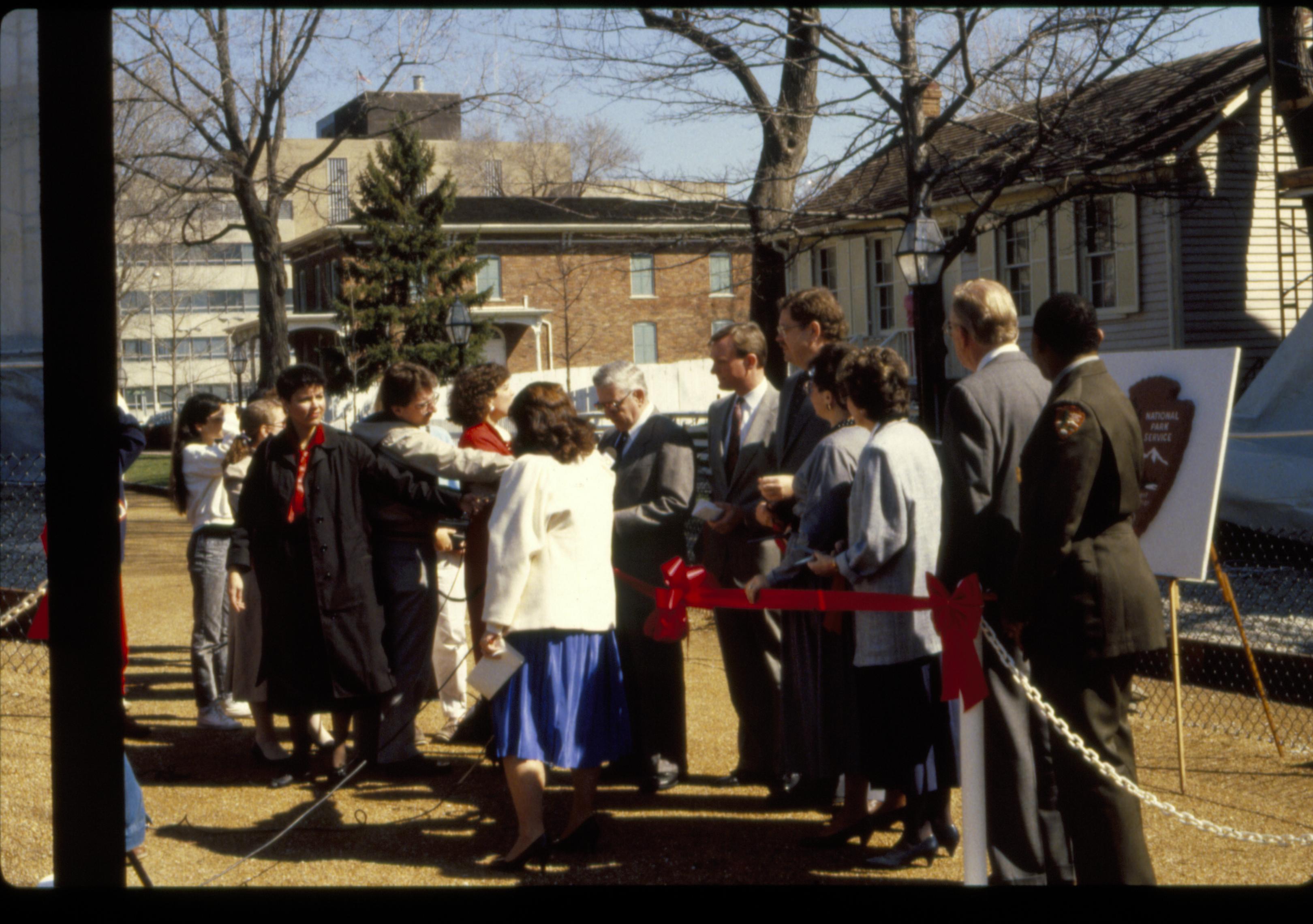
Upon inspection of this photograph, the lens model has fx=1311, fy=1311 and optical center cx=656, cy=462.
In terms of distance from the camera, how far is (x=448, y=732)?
23.5 ft

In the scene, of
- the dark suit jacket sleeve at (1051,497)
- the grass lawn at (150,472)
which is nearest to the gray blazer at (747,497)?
the dark suit jacket sleeve at (1051,497)

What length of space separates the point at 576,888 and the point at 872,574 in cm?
159

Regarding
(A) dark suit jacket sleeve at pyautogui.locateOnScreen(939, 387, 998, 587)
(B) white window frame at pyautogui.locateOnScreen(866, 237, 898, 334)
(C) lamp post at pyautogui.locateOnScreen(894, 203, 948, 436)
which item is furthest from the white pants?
(B) white window frame at pyautogui.locateOnScreen(866, 237, 898, 334)

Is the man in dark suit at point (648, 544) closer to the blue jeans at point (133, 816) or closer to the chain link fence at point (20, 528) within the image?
the blue jeans at point (133, 816)

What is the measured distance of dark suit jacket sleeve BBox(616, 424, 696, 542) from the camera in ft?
19.8

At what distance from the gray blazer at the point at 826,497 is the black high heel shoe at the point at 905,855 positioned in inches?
43.5

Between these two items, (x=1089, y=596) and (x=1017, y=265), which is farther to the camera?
(x=1017, y=265)

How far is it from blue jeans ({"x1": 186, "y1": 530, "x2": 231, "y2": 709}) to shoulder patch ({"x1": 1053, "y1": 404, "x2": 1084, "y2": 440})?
513cm

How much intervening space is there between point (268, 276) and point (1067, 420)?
28.2 m

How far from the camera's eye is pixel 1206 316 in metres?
21.4

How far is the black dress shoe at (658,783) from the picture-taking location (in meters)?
6.15

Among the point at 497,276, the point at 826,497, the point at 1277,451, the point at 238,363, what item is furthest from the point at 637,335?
the point at 826,497

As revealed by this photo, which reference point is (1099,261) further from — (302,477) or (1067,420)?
Answer: (1067,420)

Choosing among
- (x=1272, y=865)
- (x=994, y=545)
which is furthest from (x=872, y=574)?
(x=1272, y=865)
